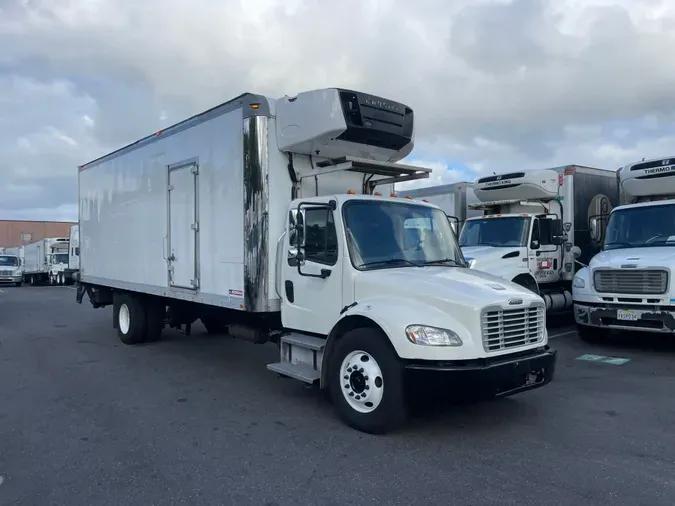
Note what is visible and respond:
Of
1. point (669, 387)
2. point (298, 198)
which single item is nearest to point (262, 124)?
point (298, 198)

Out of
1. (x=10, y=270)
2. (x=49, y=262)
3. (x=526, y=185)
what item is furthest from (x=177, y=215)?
(x=10, y=270)

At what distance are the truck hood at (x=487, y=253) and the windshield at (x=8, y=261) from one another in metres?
32.8

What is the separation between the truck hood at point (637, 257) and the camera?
9.30 m

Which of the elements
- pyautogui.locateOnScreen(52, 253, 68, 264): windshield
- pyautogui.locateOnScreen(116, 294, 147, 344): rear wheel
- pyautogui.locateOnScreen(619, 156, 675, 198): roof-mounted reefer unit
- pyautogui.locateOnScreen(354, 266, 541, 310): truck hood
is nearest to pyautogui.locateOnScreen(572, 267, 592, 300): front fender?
pyautogui.locateOnScreen(619, 156, 675, 198): roof-mounted reefer unit

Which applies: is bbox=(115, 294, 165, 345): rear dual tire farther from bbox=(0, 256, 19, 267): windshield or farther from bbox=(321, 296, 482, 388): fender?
bbox=(0, 256, 19, 267): windshield

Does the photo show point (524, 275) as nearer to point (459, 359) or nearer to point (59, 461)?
point (459, 359)

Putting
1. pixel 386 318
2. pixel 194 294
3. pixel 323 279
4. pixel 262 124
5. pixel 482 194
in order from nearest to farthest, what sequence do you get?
pixel 386 318
pixel 323 279
pixel 262 124
pixel 194 294
pixel 482 194

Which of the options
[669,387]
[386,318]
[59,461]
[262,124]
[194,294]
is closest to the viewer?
[59,461]

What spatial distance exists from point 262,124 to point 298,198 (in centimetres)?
95

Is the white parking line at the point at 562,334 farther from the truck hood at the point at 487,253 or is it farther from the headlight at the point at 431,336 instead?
the headlight at the point at 431,336

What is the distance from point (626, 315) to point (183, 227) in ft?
23.5

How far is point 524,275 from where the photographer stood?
38.3 feet

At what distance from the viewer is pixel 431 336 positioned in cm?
502

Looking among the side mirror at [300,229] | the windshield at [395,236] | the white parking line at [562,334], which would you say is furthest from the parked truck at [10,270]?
the windshield at [395,236]
